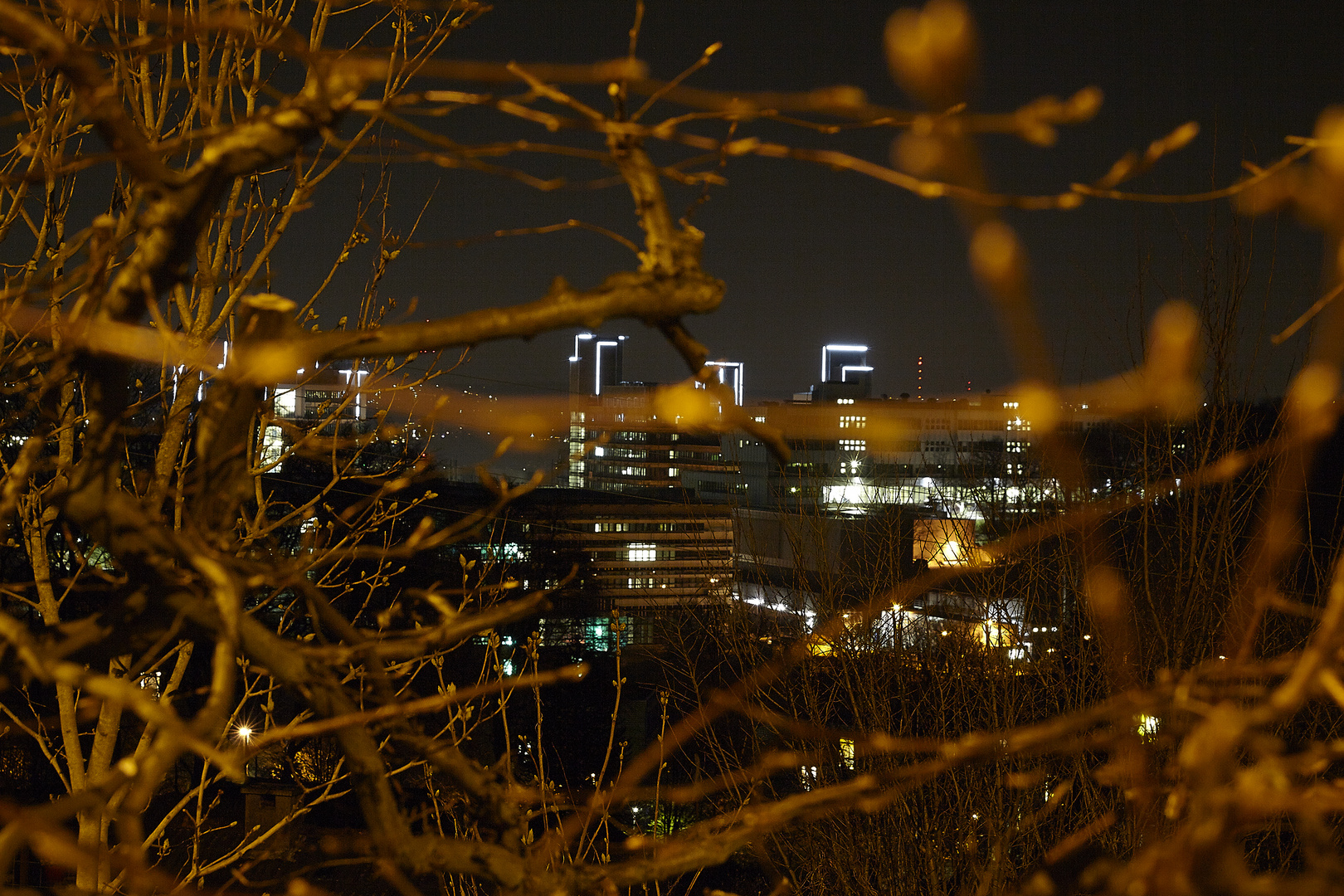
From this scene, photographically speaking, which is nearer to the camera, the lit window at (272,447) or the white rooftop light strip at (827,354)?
the lit window at (272,447)

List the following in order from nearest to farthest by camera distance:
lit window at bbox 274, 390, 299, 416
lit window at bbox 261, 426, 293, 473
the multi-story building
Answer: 1. the multi-story building
2. lit window at bbox 261, 426, 293, 473
3. lit window at bbox 274, 390, 299, 416

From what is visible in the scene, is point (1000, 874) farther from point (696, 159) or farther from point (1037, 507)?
point (696, 159)

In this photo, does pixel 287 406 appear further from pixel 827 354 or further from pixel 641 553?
pixel 827 354

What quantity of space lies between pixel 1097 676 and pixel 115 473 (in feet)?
19.4

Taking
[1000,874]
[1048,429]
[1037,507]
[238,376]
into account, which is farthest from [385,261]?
[1037,507]

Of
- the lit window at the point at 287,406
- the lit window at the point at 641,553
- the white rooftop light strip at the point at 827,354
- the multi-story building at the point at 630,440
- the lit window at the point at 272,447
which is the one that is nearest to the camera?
the multi-story building at the point at 630,440

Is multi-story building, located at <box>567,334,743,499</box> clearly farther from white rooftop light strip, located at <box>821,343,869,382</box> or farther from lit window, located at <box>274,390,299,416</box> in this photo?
white rooftop light strip, located at <box>821,343,869,382</box>

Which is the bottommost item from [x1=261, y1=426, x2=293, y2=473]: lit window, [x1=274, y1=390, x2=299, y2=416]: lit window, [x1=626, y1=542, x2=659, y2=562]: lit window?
[x1=626, y1=542, x2=659, y2=562]: lit window

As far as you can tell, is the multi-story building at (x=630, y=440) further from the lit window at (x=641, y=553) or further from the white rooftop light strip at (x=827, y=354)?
the white rooftop light strip at (x=827, y=354)

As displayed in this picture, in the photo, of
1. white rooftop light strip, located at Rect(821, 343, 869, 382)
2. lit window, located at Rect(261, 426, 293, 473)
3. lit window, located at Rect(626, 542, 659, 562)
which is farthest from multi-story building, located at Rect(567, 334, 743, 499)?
white rooftop light strip, located at Rect(821, 343, 869, 382)

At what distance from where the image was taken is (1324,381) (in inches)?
34.8

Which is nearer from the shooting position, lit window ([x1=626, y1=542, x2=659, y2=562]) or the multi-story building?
→ the multi-story building

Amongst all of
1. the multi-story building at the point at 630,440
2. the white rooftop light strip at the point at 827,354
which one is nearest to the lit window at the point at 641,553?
the multi-story building at the point at 630,440

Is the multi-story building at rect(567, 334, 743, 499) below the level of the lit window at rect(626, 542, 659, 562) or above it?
above
